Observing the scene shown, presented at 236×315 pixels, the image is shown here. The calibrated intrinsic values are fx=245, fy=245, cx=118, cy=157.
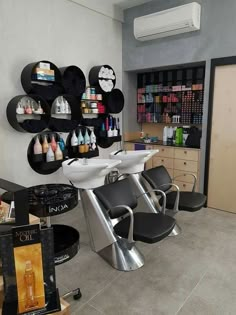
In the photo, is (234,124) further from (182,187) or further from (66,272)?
(66,272)

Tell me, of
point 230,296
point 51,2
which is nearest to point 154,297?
point 230,296

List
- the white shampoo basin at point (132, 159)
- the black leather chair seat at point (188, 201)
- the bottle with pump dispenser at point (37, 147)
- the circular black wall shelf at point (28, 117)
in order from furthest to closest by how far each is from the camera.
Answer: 1. the bottle with pump dispenser at point (37, 147)
2. the white shampoo basin at point (132, 159)
3. the circular black wall shelf at point (28, 117)
4. the black leather chair seat at point (188, 201)

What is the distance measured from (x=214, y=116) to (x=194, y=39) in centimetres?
109

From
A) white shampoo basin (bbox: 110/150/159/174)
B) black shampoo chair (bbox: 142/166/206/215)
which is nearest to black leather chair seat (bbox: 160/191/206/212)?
black shampoo chair (bbox: 142/166/206/215)

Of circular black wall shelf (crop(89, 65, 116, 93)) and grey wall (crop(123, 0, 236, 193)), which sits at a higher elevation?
grey wall (crop(123, 0, 236, 193))

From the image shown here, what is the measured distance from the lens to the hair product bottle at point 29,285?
3.36 feet

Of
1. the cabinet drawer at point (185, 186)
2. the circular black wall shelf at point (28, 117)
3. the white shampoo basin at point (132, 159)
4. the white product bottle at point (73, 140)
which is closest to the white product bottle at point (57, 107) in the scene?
the circular black wall shelf at point (28, 117)

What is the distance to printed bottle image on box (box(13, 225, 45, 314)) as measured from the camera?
101cm

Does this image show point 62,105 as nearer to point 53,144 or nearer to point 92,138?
point 53,144

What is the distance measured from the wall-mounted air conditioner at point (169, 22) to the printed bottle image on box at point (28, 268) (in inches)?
127

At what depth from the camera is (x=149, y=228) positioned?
2059 millimetres

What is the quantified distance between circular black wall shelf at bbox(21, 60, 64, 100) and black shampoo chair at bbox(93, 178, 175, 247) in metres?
1.50

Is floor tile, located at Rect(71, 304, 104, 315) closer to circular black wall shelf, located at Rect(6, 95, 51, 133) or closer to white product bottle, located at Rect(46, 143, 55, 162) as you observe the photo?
white product bottle, located at Rect(46, 143, 55, 162)

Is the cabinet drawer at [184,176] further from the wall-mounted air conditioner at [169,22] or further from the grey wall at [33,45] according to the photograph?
the wall-mounted air conditioner at [169,22]
